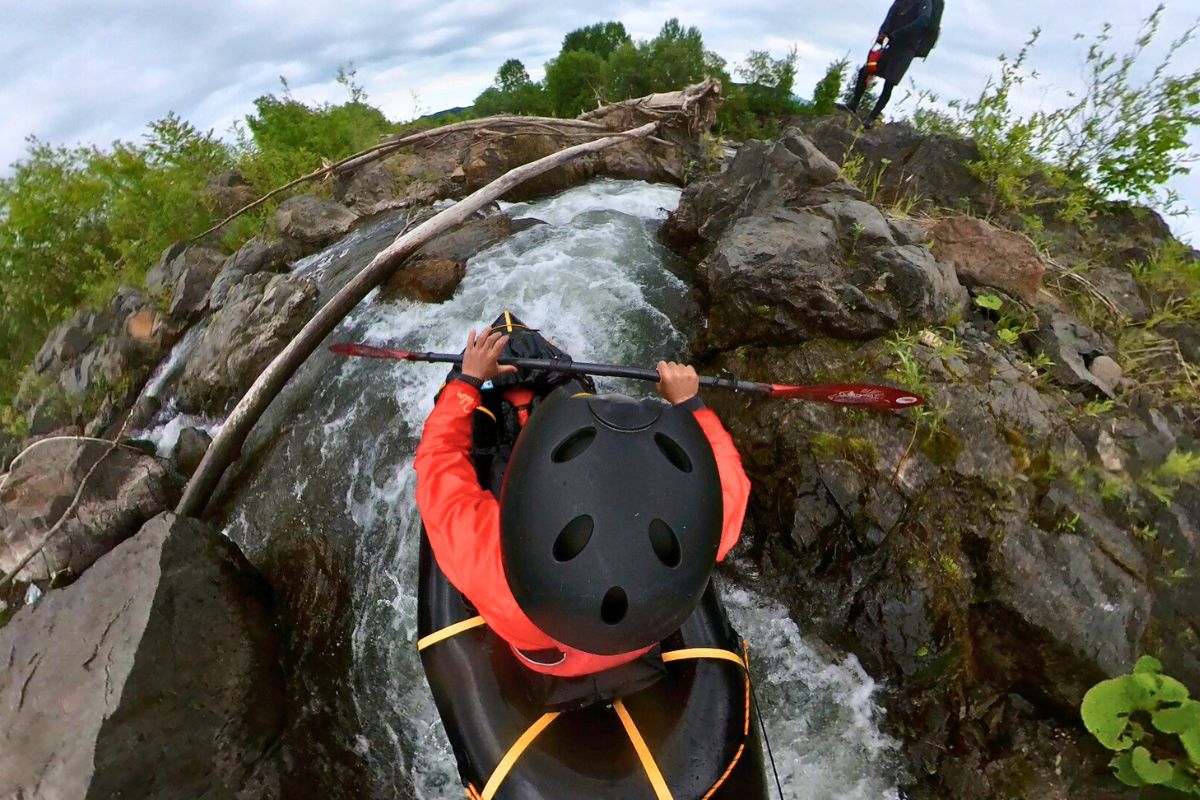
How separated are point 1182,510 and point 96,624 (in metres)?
6.33

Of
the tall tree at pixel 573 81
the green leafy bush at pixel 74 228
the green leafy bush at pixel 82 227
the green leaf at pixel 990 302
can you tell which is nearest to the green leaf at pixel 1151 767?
the green leaf at pixel 990 302

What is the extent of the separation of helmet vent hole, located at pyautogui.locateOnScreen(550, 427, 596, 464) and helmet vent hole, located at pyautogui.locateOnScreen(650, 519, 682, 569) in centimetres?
33

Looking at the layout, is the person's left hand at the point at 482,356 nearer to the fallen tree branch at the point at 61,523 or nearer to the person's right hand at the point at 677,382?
the person's right hand at the point at 677,382

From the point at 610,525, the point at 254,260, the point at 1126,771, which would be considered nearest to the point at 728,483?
the point at 610,525

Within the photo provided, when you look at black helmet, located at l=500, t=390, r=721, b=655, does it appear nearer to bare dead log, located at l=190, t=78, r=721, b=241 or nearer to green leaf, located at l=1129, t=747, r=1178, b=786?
green leaf, located at l=1129, t=747, r=1178, b=786

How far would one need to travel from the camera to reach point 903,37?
5.43 metres

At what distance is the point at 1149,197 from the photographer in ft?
14.1

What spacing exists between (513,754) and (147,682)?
2.58 meters

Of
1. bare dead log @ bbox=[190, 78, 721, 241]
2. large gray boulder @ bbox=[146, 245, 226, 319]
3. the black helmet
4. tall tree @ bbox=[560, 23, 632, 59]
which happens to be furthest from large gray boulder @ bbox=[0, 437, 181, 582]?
tall tree @ bbox=[560, 23, 632, 59]

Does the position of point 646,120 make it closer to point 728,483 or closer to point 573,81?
point 728,483

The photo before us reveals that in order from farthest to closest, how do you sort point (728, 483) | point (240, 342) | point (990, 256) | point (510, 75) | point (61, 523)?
1. point (510, 75)
2. point (240, 342)
3. point (61, 523)
4. point (990, 256)
5. point (728, 483)

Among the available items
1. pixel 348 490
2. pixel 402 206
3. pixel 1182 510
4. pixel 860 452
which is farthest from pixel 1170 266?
pixel 402 206

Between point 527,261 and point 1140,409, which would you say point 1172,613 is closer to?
point 1140,409

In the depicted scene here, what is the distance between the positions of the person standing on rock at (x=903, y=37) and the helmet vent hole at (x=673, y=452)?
5962 mm
